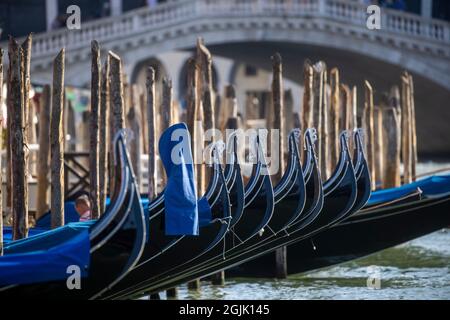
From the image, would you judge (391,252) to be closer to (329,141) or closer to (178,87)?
(329,141)

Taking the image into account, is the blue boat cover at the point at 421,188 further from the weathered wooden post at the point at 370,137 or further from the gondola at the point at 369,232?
the weathered wooden post at the point at 370,137

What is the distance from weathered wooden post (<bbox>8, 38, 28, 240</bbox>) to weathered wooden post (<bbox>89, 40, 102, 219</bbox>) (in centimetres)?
79

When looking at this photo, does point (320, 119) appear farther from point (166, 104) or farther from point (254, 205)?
point (254, 205)

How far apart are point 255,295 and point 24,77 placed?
6.52 feet

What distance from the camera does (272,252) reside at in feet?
30.2

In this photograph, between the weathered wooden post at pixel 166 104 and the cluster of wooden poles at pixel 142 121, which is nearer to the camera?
the cluster of wooden poles at pixel 142 121

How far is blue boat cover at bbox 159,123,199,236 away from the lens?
689 centimetres

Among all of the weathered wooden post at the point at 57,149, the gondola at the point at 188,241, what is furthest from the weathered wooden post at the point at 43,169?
the gondola at the point at 188,241

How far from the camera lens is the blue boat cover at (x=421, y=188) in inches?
367

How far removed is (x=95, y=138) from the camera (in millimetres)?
8500

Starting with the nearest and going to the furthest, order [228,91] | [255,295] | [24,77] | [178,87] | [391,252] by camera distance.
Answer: [24,77], [255,295], [391,252], [228,91], [178,87]

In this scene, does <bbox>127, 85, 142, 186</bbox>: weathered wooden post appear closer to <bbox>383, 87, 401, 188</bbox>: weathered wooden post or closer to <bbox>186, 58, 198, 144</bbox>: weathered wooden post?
<bbox>186, 58, 198, 144</bbox>: weathered wooden post

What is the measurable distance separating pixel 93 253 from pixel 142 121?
724cm
